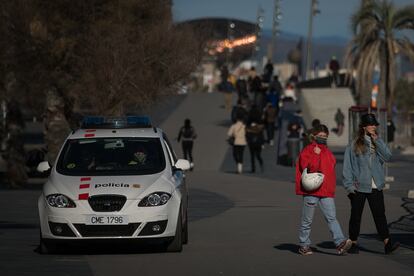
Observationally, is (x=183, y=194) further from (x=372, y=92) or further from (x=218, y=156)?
(x=372, y=92)

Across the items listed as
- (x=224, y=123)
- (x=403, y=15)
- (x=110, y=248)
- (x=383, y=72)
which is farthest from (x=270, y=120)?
(x=110, y=248)

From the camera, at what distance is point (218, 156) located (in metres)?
39.4

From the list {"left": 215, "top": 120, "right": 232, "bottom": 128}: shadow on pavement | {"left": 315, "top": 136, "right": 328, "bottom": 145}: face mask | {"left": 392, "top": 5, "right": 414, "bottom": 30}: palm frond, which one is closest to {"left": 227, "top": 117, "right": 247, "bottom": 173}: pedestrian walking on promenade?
{"left": 392, "top": 5, "right": 414, "bottom": 30}: palm frond

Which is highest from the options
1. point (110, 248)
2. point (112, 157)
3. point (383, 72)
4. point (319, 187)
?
point (383, 72)

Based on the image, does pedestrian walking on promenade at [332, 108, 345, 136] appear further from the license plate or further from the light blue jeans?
the license plate

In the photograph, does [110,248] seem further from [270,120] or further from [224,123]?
[224,123]

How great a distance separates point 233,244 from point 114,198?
2.13 m

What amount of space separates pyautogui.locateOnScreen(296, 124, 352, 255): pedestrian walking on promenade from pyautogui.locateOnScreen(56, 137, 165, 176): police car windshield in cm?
195

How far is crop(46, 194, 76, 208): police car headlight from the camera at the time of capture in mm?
13594

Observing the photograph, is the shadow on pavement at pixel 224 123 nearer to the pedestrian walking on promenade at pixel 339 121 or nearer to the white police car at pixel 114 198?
the pedestrian walking on promenade at pixel 339 121

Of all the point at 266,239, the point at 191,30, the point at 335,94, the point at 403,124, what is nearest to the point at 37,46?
the point at 191,30

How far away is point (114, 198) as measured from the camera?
13.5m

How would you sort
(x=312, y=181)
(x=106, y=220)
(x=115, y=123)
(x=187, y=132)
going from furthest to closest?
(x=187, y=132) → (x=115, y=123) → (x=106, y=220) → (x=312, y=181)

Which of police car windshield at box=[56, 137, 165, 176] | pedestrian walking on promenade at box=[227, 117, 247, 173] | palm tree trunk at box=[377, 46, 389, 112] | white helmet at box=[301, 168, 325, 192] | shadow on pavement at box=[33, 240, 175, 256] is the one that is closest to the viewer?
white helmet at box=[301, 168, 325, 192]
